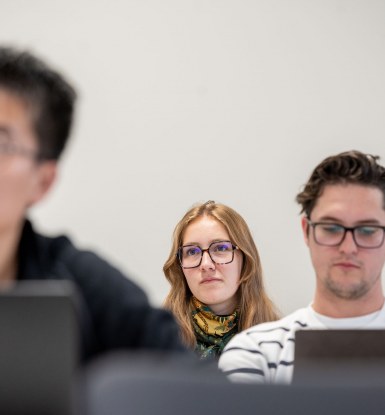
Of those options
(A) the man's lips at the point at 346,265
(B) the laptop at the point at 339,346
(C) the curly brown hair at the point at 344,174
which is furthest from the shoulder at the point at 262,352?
(B) the laptop at the point at 339,346

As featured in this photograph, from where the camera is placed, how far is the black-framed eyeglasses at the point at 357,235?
56.7 inches

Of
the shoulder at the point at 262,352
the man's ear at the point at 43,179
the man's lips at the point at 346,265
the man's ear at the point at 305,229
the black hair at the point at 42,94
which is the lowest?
the shoulder at the point at 262,352

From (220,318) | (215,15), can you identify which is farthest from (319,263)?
(215,15)

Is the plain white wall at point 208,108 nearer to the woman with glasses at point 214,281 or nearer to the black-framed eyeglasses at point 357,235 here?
the woman with glasses at point 214,281

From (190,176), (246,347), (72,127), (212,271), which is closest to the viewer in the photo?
(72,127)

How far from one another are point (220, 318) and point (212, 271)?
0.55ft

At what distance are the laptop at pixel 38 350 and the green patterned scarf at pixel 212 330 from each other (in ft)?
5.35

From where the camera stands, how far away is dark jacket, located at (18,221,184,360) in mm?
1000

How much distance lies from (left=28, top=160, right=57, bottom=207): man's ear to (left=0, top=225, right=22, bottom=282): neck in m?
0.06

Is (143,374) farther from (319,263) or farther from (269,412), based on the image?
(319,263)

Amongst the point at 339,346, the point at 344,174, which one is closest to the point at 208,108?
the point at 344,174

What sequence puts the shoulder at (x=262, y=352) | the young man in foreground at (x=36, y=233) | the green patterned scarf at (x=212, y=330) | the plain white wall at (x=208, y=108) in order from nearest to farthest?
1. the young man in foreground at (x=36, y=233)
2. the shoulder at (x=262, y=352)
3. the green patterned scarf at (x=212, y=330)
4. the plain white wall at (x=208, y=108)

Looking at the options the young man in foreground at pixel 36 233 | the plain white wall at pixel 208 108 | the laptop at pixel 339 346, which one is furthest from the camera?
the plain white wall at pixel 208 108

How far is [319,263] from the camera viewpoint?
1.47 meters
